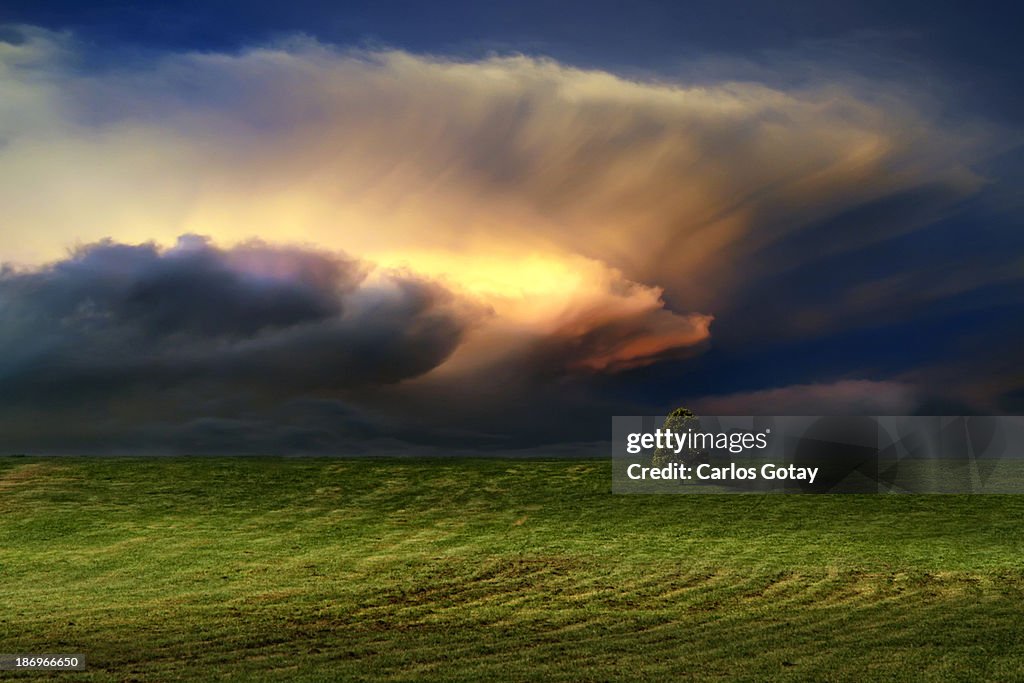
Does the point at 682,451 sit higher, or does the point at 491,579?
the point at 682,451

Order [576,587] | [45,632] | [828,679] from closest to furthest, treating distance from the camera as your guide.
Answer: [828,679] < [45,632] < [576,587]

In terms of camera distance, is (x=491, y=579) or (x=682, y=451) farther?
(x=682, y=451)

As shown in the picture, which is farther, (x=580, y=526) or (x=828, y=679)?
(x=580, y=526)

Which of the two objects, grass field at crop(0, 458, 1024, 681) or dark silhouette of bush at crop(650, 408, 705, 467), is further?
dark silhouette of bush at crop(650, 408, 705, 467)

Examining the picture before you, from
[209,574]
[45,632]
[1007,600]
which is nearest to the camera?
[45,632]

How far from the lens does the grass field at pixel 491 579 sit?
57.9ft

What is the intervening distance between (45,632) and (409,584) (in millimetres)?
9613

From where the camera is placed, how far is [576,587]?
2559 centimetres

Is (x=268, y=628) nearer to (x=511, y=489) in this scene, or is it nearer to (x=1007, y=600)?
(x=1007, y=600)

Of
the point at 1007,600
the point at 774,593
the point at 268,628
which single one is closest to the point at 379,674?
the point at 268,628

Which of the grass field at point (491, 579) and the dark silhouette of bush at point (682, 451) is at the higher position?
the dark silhouette of bush at point (682, 451)

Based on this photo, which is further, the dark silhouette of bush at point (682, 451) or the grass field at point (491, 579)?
the dark silhouette of bush at point (682, 451)

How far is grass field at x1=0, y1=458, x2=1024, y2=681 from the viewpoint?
17656 mm

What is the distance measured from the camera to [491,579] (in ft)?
88.2
